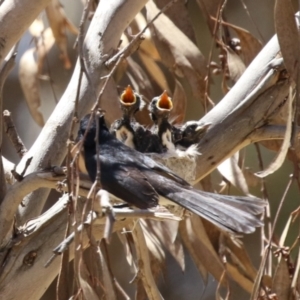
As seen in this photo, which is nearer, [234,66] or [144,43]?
[234,66]

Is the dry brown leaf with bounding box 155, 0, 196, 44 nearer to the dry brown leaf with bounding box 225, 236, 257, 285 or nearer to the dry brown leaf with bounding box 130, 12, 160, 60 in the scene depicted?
the dry brown leaf with bounding box 130, 12, 160, 60

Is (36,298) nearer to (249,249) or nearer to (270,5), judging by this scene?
(249,249)

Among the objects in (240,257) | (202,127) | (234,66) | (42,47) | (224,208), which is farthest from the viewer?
(42,47)

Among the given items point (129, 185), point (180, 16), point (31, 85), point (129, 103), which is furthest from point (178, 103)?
point (129, 185)

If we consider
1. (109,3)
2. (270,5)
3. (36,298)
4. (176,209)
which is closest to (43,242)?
(36,298)

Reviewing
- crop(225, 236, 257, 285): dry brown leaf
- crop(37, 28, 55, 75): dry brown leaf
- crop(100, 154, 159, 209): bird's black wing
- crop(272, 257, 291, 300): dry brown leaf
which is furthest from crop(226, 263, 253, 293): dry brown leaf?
crop(37, 28, 55, 75): dry brown leaf

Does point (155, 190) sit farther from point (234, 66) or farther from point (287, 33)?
point (234, 66)

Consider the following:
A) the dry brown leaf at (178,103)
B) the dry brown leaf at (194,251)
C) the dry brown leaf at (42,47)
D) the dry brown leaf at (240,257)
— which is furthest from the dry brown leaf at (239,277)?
the dry brown leaf at (42,47)
